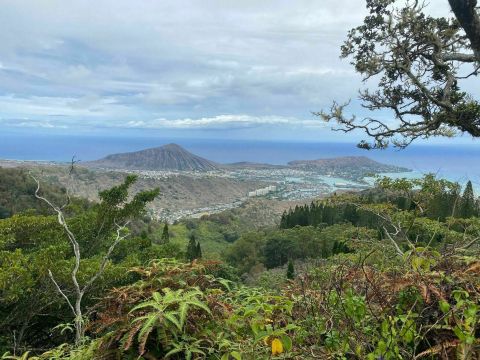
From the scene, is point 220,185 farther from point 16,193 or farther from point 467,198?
point 467,198

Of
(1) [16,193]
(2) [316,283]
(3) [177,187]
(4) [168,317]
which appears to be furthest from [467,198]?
(3) [177,187]

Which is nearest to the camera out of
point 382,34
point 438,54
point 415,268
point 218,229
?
point 415,268

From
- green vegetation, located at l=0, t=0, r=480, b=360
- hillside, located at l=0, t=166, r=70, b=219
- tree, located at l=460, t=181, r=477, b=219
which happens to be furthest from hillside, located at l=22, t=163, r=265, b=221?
green vegetation, located at l=0, t=0, r=480, b=360

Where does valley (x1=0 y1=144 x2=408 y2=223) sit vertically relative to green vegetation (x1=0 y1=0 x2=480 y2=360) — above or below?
below

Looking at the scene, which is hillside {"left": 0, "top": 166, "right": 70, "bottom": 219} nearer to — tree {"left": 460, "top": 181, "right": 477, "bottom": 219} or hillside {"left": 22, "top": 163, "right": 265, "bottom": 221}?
tree {"left": 460, "top": 181, "right": 477, "bottom": 219}

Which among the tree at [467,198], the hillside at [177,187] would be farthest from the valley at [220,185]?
the tree at [467,198]

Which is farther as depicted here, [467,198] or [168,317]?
[467,198]

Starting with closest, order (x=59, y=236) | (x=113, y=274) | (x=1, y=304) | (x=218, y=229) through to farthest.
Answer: (x=1, y=304), (x=113, y=274), (x=59, y=236), (x=218, y=229)

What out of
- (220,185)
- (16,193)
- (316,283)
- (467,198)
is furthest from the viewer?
(220,185)

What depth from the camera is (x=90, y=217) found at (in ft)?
37.7

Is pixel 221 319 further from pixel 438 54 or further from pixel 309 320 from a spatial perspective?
pixel 438 54

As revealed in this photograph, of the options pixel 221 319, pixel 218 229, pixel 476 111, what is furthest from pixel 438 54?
pixel 218 229

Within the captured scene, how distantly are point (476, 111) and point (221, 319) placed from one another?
5041 millimetres

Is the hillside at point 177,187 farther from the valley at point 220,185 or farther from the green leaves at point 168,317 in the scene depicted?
the green leaves at point 168,317
